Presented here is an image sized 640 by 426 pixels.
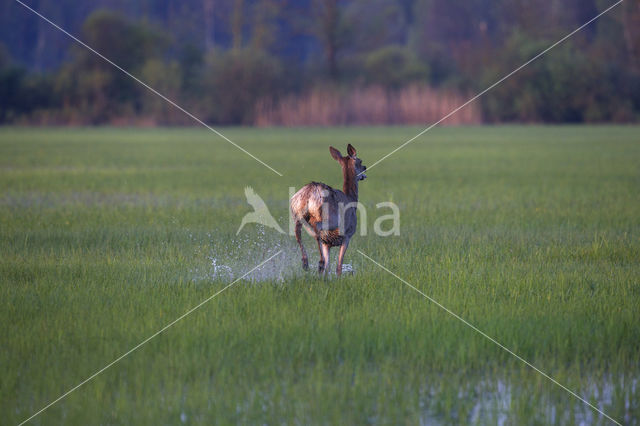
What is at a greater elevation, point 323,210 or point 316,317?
point 323,210

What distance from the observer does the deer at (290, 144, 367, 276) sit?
654cm

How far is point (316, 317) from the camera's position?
20.2 feet

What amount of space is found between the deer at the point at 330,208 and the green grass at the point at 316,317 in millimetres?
490

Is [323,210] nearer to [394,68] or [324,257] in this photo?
[324,257]

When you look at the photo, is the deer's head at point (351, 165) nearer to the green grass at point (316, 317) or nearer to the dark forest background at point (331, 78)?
the green grass at point (316, 317)

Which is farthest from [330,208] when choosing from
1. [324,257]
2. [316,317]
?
[316,317]

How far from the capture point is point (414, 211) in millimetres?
12805

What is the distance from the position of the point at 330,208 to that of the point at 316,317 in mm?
881

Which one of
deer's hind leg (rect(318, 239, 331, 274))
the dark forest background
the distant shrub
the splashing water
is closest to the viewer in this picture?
deer's hind leg (rect(318, 239, 331, 274))

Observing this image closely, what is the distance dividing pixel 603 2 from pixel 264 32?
1168 inches

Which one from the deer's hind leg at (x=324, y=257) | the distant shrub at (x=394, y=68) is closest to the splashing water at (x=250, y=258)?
the deer's hind leg at (x=324, y=257)

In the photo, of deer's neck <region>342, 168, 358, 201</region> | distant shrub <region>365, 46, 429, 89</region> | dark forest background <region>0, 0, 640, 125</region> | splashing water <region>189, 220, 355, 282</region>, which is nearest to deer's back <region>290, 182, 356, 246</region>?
deer's neck <region>342, 168, 358, 201</region>

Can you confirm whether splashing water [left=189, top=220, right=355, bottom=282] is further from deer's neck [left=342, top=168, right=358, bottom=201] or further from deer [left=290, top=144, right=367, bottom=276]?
deer's neck [left=342, top=168, right=358, bottom=201]

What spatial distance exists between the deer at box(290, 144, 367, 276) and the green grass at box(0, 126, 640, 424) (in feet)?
1.61
